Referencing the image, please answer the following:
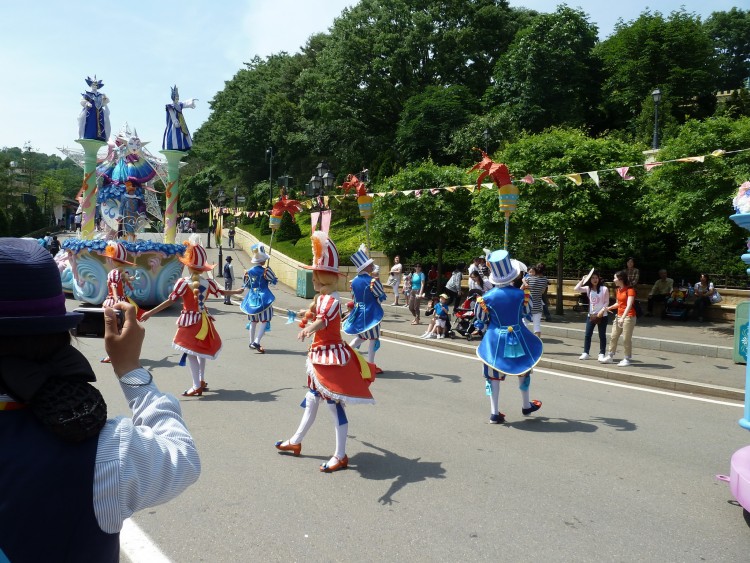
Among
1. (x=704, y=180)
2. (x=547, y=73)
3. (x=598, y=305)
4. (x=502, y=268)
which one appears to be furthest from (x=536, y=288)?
(x=547, y=73)

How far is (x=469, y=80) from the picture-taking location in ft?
138

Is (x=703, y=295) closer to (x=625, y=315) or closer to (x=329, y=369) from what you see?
(x=625, y=315)

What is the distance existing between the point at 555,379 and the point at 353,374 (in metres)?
5.39

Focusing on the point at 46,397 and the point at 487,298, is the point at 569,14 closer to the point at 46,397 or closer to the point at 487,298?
the point at 487,298

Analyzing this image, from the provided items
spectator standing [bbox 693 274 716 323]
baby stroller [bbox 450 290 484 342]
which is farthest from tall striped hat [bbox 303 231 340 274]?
spectator standing [bbox 693 274 716 323]

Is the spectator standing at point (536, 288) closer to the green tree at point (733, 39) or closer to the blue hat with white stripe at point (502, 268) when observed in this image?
the blue hat with white stripe at point (502, 268)

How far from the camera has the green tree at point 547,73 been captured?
115 feet

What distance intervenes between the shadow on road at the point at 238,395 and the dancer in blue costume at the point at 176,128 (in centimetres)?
1272

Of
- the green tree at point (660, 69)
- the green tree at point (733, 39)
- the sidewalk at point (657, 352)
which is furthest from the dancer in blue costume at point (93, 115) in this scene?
the green tree at point (733, 39)

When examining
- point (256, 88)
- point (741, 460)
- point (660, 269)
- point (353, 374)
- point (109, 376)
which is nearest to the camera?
point (741, 460)

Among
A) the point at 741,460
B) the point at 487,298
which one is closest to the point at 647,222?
the point at 487,298

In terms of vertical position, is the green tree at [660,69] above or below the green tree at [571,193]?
above

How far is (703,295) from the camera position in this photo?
1605 centimetres

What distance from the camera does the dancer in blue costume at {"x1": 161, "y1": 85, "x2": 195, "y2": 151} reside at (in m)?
19.1
